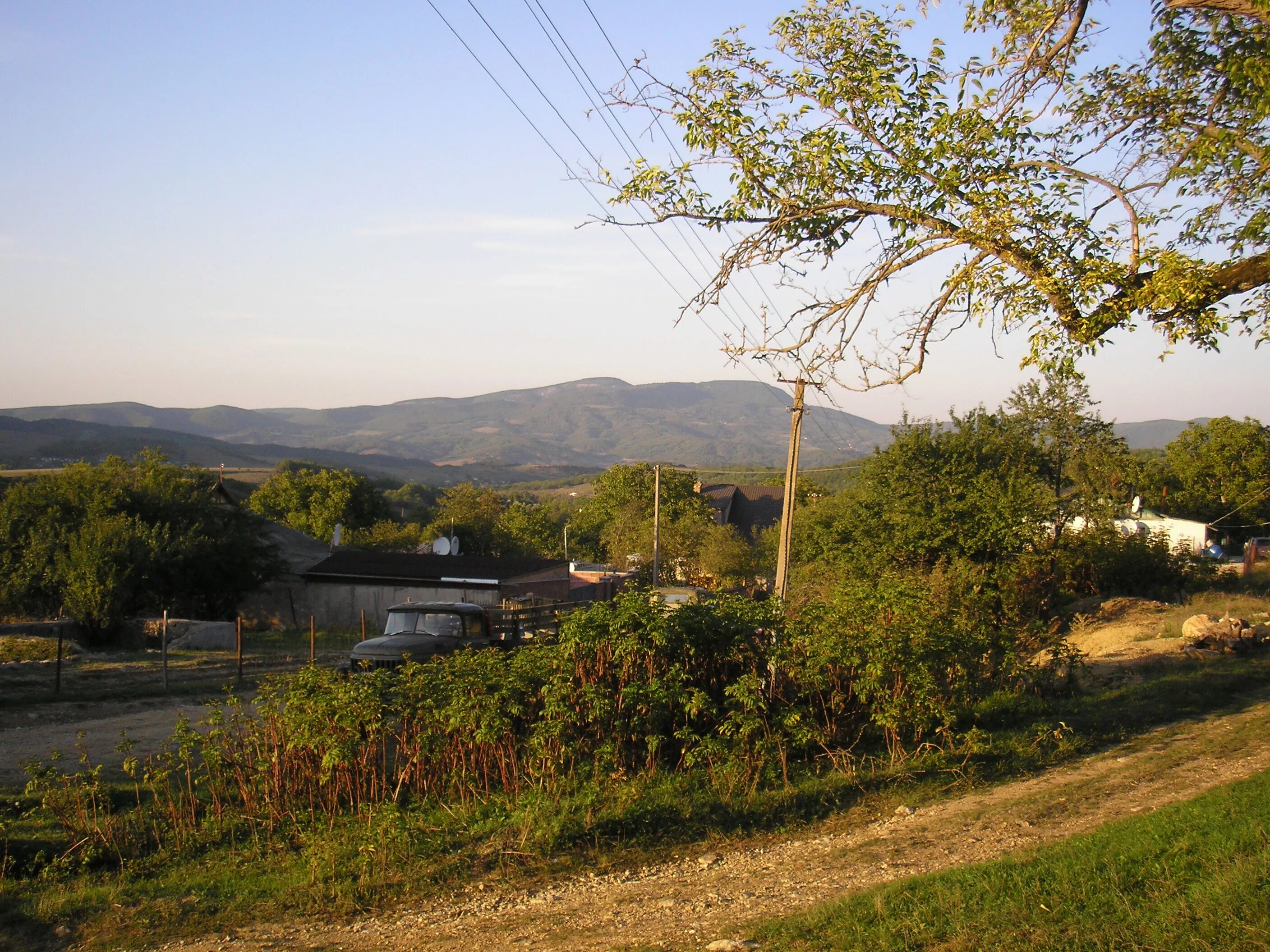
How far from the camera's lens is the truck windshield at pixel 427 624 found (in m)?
16.4

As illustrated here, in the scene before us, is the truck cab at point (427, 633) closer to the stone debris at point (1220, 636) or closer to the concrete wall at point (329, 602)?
the stone debris at point (1220, 636)

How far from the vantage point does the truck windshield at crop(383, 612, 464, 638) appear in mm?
16406

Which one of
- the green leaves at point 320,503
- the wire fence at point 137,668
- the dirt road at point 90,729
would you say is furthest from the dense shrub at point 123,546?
the green leaves at point 320,503

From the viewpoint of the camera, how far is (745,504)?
8856 cm

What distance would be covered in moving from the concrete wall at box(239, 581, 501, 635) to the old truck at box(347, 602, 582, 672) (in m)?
13.9

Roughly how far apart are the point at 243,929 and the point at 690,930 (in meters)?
2.70

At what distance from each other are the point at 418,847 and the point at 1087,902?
14.2 ft

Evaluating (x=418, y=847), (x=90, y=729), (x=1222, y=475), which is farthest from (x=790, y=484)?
(x=1222, y=475)

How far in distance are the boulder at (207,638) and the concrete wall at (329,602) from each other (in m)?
6.84

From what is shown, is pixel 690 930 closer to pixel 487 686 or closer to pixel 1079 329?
pixel 487 686

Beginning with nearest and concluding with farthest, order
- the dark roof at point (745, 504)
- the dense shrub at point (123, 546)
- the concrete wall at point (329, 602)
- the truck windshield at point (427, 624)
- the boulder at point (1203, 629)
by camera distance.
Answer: the truck windshield at point (427, 624) → the boulder at point (1203, 629) → the dense shrub at point (123, 546) → the concrete wall at point (329, 602) → the dark roof at point (745, 504)

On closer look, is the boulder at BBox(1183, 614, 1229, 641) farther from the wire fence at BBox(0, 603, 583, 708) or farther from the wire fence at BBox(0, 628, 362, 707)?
the wire fence at BBox(0, 628, 362, 707)

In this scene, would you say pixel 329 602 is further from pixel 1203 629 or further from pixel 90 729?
pixel 1203 629

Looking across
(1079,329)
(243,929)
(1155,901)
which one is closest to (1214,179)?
(1079,329)
